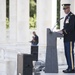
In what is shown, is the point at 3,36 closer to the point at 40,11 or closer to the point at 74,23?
the point at 40,11

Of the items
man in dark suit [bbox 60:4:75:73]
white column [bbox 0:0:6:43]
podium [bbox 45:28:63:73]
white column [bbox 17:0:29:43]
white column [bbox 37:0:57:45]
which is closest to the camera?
man in dark suit [bbox 60:4:75:73]

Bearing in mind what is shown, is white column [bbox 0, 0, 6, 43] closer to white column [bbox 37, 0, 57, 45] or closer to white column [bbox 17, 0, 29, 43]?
white column [bbox 17, 0, 29, 43]

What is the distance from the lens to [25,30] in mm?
51812

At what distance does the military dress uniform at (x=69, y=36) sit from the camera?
16922 millimetres

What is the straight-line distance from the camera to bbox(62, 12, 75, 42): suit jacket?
1691 cm

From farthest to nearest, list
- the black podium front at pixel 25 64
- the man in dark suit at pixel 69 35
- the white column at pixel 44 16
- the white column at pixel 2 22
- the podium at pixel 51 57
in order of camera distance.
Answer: the white column at pixel 2 22, the white column at pixel 44 16, the podium at pixel 51 57, the man in dark suit at pixel 69 35, the black podium front at pixel 25 64

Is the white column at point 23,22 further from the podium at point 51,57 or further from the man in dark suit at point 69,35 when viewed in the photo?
the man in dark suit at point 69,35

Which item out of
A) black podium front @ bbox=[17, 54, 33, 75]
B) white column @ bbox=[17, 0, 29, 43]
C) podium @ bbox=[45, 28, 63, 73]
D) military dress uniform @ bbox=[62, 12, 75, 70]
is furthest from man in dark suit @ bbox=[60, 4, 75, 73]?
white column @ bbox=[17, 0, 29, 43]

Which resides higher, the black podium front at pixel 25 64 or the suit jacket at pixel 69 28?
the suit jacket at pixel 69 28

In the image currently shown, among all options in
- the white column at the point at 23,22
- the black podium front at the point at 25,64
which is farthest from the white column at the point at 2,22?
the black podium front at the point at 25,64

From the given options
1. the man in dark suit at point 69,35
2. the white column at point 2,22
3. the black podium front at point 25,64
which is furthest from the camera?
the white column at point 2,22

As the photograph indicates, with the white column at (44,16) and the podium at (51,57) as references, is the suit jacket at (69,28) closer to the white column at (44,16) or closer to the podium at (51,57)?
the podium at (51,57)

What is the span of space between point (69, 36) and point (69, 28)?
14.6 inches

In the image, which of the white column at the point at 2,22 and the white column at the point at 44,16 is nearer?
the white column at the point at 44,16
